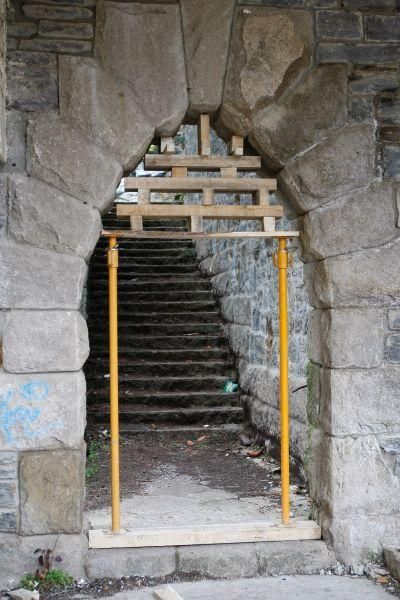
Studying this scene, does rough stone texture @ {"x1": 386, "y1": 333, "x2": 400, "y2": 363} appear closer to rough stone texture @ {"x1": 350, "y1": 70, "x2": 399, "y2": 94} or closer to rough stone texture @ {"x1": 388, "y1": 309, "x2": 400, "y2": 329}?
rough stone texture @ {"x1": 388, "y1": 309, "x2": 400, "y2": 329}

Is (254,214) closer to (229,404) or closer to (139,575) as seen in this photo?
(139,575)

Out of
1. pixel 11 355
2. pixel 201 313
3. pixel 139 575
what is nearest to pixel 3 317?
pixel 11 355

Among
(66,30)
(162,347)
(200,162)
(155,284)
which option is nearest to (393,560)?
(200,162)

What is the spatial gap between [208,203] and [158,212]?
28 centimetres

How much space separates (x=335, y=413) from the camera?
3828 mm

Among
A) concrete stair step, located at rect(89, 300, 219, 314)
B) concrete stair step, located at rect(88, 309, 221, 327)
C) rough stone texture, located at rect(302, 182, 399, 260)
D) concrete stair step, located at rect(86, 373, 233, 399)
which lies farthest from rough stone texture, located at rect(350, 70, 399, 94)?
concrete stair step, located at rect(89, 300, 219, 314)

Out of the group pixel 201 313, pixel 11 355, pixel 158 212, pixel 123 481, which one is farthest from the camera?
pixel 201 313

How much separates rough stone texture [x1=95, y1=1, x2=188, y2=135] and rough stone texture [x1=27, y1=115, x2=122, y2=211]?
0.36 meters

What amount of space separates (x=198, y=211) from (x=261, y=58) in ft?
2.81

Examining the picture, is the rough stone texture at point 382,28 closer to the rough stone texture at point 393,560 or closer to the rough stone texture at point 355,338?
the rough stone texture at point 355,338

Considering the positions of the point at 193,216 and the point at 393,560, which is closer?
the point at 393,560

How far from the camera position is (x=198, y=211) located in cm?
385

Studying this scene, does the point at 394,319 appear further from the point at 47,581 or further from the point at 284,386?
the point at 47,581

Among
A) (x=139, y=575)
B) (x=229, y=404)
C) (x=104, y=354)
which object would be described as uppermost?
(x=104, y=354)
